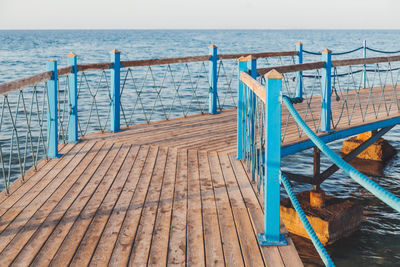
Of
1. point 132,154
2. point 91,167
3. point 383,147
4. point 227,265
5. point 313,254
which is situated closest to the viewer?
point 227,265

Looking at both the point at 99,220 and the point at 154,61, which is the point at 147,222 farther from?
the point at 154,61

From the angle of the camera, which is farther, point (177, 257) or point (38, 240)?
point (38, 240)

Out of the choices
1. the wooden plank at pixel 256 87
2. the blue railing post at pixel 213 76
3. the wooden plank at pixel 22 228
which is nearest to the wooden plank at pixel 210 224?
the wooden plank at pixel 256 87

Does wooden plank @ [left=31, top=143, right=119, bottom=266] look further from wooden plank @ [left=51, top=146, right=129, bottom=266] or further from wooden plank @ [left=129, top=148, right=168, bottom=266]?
wooden plank @ [left=129, top=148, right=168, bottom=266]

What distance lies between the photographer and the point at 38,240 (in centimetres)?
368

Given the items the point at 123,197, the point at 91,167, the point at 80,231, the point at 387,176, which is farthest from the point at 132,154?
the point at 387,176

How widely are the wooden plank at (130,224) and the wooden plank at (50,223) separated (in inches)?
24.0

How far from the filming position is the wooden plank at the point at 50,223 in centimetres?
341

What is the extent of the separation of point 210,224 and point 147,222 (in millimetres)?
560

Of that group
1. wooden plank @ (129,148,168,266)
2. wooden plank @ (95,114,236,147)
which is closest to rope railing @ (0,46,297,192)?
wooden plank @ (95,114,236,147)

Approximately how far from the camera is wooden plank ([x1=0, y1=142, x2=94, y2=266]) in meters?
3.47

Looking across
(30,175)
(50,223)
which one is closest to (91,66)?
(30,175)

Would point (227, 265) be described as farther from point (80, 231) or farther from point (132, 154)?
point (132, 154)

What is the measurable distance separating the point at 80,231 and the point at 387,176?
970 cm
